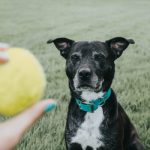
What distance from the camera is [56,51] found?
1060cm

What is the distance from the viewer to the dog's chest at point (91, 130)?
14.4 feet

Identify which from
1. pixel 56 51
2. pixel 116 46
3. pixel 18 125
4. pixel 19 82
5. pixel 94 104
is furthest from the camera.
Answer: pixel 56 51

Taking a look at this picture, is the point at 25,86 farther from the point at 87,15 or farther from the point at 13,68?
the point at 87,15

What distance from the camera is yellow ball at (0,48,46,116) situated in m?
1.50

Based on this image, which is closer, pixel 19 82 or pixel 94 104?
pixel 19 82

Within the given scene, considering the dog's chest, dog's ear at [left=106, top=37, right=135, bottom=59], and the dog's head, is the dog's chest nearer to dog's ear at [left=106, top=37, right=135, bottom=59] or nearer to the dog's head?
the dog's head

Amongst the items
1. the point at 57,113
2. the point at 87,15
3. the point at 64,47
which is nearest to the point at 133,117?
the point at 57,113

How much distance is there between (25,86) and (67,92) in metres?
5.09

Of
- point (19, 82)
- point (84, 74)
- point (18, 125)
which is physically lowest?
point (84, 74)

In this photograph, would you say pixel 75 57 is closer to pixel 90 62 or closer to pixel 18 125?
pixel 90 62

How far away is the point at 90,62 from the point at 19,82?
320 centimetres

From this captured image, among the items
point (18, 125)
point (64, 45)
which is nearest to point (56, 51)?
point (64, 45)

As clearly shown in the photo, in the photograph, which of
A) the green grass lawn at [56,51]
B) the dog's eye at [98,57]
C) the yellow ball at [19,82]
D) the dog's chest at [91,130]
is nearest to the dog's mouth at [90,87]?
the dog's chest at [91,130]

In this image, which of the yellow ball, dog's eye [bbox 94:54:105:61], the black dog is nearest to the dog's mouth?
the black dog
